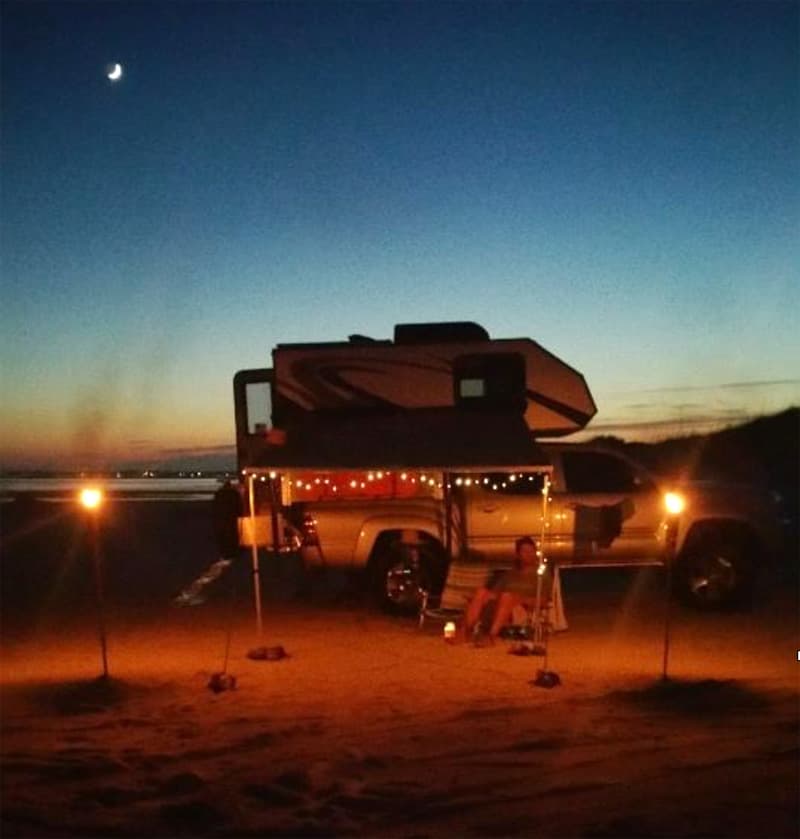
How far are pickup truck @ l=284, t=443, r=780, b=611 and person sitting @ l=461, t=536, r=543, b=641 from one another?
1.75 m

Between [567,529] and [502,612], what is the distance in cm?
220

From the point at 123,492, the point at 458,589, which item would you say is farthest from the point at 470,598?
the point at 123,492

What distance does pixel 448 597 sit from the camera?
39.7 ft

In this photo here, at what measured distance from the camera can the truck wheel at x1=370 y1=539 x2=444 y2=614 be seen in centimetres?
1306

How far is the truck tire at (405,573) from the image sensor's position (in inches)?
515

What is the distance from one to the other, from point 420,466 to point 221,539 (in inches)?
175

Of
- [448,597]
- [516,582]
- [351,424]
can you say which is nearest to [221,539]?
[351,424]

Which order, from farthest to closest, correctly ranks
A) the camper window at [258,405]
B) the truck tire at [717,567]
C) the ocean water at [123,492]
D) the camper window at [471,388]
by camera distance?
1. the ocean water at [123,492]
2. the camper window at [258,405]
3. the camper window at [471,388]
4. the truck tire at [717,567]

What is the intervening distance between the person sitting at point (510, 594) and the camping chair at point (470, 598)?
0.09 m

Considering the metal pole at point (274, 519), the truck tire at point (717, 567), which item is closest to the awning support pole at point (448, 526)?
the metal pole at point (274, 519)

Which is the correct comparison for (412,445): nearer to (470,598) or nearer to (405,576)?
(470,598)

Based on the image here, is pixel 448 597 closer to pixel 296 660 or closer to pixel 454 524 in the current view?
pixel 454 524

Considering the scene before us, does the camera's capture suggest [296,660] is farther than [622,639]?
No

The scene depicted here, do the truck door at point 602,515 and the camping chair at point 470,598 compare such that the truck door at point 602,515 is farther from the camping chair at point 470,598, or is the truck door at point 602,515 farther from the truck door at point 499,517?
the camping chair at point 470,598
